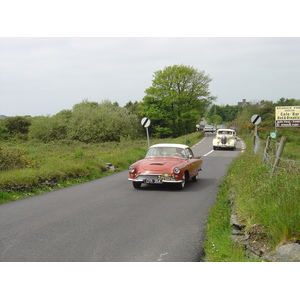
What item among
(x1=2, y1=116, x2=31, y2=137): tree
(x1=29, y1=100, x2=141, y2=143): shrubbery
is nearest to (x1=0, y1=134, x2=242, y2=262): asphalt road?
(x1=29, y1=100, x2=141, y2=143): shrubbery

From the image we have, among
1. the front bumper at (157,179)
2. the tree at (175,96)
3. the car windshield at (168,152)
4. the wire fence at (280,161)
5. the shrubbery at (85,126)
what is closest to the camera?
the wire fence at (280,161)

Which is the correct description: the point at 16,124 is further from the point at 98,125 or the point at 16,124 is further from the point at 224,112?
the point at 224,112

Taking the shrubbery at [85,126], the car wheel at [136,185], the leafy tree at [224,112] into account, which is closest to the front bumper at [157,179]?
the car wheel at [136,185]

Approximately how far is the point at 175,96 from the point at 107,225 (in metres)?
64.0

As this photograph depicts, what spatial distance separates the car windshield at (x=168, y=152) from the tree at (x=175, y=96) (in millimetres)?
57400

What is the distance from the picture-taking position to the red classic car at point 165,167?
39.2 feet

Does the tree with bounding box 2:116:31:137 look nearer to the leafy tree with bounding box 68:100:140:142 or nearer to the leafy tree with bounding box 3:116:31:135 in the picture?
the leafy tree with bounding box 3:116:31:135

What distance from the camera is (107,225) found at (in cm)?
766

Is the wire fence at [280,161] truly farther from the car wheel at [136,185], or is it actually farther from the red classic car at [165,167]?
the car wheel at [136,185]

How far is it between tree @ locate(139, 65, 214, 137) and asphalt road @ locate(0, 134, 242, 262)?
5960cm

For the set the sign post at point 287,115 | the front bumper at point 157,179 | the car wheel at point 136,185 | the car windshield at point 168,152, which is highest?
the sign post at point 287,115

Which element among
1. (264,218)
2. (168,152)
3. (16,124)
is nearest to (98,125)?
(16,124)

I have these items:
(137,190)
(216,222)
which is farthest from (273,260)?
(137,190)

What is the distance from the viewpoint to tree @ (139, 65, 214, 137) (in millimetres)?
71062
